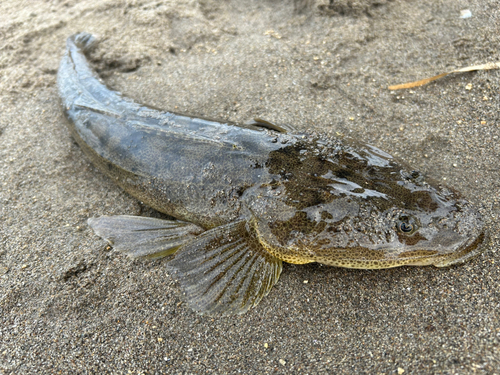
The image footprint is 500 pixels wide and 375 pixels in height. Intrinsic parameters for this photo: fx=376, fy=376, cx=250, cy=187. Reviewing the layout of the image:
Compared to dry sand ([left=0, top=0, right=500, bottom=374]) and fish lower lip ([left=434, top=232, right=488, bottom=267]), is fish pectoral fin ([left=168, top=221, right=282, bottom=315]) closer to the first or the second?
dry sand ([left=0, top=0, right=500, bottom=374])

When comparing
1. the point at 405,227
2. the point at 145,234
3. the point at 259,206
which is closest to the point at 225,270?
the point at 259,206

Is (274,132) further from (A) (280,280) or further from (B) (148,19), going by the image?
(B) (148,19)

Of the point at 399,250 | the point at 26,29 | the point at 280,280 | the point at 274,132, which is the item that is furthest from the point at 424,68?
the point at 26,29

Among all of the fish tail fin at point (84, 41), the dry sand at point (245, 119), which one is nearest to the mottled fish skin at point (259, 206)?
the dry sand at point (245, 119)

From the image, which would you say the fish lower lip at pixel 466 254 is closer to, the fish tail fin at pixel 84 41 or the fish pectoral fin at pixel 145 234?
the fish pectoral fin at pixel 145 234

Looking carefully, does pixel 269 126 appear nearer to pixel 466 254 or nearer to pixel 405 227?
pixel 405 227

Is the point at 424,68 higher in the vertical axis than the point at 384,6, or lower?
lower
